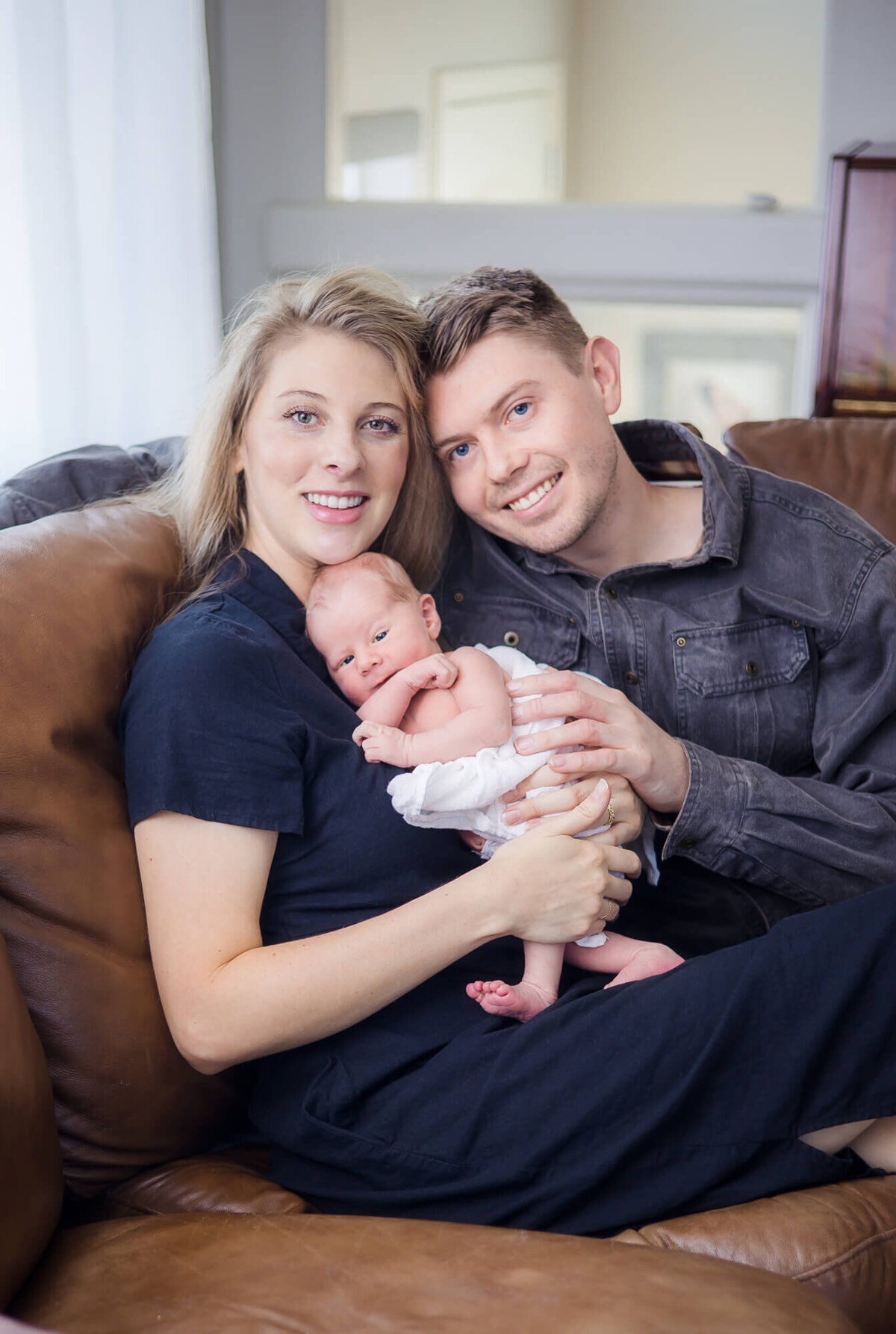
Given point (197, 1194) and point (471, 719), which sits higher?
point (471, 719)

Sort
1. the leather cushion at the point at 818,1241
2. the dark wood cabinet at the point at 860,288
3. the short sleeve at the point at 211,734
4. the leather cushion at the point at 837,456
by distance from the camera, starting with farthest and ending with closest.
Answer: the dark wood cabinet at the point at 860,288, the leather cushion at the point at 837,456, the short sleeve at the point at 211,734, the leather cushion at the point at 818,1241

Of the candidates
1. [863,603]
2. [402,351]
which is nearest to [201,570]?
[402,351]

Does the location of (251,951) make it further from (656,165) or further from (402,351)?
(656,165)

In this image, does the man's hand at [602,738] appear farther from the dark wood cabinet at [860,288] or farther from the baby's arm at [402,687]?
the dark wood cabinet at [860,288]

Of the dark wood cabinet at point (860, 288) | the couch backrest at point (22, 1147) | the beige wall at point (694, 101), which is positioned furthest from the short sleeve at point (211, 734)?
the beige wall at point (694, 101)

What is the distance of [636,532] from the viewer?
5.76ft

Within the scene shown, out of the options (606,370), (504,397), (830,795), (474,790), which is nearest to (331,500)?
(504,397)

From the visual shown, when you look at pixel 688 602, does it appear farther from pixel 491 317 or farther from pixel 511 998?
pixel 511 998

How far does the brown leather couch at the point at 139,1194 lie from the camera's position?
3.08ft

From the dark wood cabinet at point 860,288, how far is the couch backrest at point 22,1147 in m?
2.34

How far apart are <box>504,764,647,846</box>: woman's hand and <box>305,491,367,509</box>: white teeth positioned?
42 centimetres

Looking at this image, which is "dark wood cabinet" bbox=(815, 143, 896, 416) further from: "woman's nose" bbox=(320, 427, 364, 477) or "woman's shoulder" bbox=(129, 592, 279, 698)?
"woman's shoulder" bbox=(129, 592, 279, 698)

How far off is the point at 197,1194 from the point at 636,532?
3.54 feet

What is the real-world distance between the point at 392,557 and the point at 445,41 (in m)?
2.32
